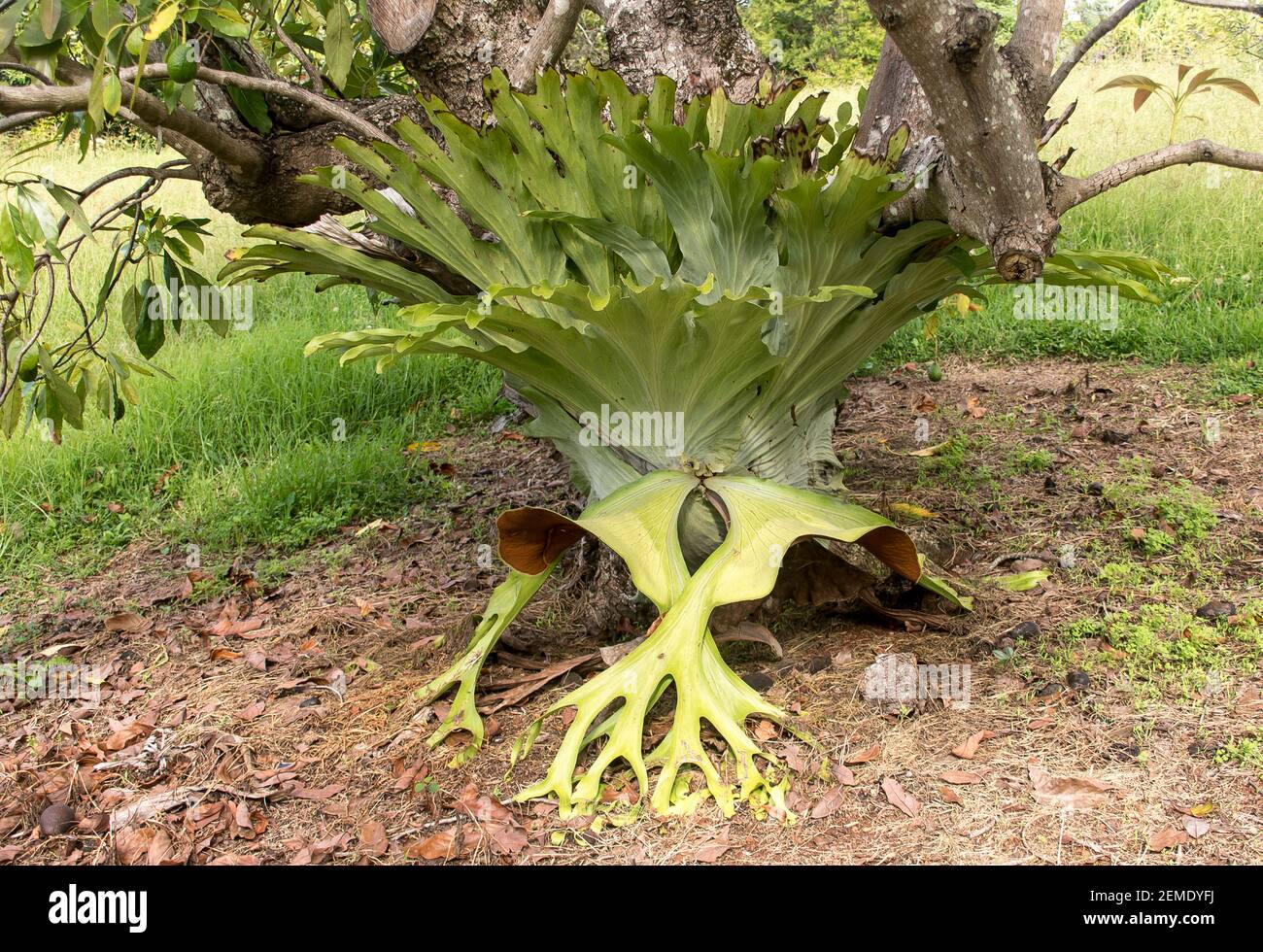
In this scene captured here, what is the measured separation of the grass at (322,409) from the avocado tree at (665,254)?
129 cm

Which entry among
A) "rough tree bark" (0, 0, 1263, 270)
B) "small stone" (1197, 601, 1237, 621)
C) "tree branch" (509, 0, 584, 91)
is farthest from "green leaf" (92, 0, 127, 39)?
"small stone" (1197, 601, 1237, 621)

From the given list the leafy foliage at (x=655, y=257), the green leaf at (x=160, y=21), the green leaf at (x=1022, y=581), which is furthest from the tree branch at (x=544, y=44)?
Answer: the green leaf at (x=1022, y=581)

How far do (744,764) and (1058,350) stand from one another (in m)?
3.80

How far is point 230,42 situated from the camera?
147 inches

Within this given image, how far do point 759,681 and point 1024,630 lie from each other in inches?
31.4

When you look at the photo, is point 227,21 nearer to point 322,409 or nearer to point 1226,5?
point 1226,5

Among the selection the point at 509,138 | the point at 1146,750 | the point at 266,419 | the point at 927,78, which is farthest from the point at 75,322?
the point at 1146,750

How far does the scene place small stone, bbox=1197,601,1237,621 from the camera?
303 centimetres

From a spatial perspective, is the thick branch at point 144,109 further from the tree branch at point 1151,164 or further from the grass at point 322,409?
the tree branch at point 1151,164

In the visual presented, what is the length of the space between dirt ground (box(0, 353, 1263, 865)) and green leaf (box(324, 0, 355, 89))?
1725 mm

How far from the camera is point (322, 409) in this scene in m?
5.47

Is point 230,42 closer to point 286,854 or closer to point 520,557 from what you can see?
point 520,557

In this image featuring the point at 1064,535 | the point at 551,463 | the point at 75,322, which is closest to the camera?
the point at 1064,535

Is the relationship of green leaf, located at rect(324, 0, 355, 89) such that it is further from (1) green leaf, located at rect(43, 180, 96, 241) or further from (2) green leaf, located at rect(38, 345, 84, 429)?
(2) green leaf, located at rect(38, 345, 84, 429)
